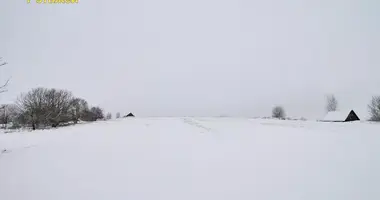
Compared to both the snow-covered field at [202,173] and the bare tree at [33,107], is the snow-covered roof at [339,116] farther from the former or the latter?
the bare tree at [33,107]

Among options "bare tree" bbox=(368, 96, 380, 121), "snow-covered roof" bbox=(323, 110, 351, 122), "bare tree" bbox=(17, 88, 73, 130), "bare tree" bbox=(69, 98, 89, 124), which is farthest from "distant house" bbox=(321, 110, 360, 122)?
"bare tree" bbox=(69, 98, 89, 124)

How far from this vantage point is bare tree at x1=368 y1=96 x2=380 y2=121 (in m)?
40.5

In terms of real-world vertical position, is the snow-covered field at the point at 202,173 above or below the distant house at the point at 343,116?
above

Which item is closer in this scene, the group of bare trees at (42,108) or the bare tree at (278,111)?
the group of bare trees at (42,108)

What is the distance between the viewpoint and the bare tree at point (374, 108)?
40.5 meters

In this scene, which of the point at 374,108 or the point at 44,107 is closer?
the point at 44,107

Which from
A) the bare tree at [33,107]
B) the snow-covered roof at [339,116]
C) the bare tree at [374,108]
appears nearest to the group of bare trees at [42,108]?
the bare tree at [33,107]

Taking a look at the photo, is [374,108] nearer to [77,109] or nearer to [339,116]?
[339,116]

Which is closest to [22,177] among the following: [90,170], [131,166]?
[90,170]

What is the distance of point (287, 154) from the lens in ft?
18.3

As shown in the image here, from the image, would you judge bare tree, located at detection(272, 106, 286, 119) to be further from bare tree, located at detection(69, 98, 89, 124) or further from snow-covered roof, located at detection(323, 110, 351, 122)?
bare tree, located at detection(69, 98, 89, 124)

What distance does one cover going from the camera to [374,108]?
140 ft

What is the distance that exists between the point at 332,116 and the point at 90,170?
197ft

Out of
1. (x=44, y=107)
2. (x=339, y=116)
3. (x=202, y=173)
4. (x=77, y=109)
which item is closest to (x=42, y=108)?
(x=44, y=107)
